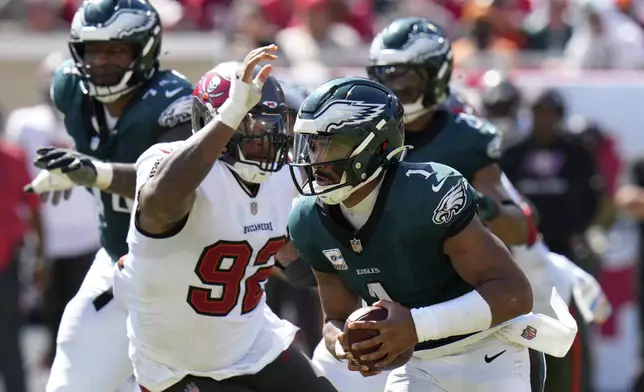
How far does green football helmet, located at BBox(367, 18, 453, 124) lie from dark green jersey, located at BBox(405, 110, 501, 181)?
9cm

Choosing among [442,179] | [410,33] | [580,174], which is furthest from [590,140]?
[442,179]

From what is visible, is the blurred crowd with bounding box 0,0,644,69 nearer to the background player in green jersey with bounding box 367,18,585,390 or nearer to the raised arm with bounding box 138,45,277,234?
the background player in green jersey with bounding box 367,18,585,390

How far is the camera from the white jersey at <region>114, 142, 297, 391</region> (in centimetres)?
439

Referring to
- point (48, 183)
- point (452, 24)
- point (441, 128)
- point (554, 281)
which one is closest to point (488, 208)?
point (441, 128)

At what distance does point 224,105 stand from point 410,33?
176 centimetres

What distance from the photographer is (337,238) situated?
13.5 feet

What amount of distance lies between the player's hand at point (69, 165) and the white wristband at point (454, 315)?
1535 mm

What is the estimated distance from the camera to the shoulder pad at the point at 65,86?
5492mm

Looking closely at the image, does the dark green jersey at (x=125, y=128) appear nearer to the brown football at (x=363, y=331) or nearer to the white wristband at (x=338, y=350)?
the white wristband at (x=338, y=350)

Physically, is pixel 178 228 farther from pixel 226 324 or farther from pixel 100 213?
pixel 100 213

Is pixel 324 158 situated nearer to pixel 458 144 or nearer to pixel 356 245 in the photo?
pixel 356 245

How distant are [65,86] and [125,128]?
402 millimetres

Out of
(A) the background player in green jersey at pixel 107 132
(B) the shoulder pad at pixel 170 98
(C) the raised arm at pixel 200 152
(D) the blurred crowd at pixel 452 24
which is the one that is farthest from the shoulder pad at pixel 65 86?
(D) the blurred crowd at pixel 452 24

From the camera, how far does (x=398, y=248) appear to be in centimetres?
402
